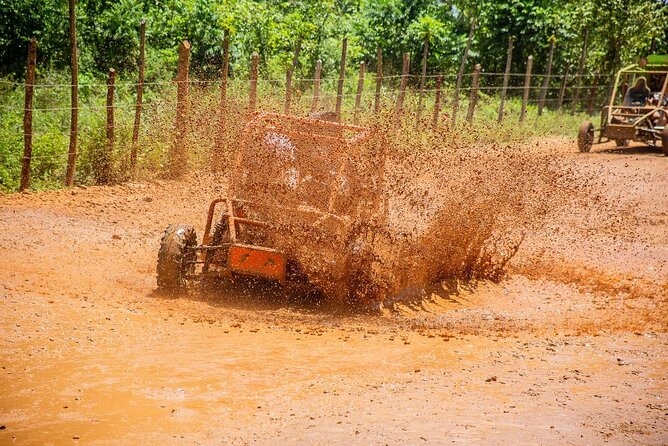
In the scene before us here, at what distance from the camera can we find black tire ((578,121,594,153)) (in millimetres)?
18641

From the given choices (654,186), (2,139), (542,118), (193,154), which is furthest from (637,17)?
(2,139)

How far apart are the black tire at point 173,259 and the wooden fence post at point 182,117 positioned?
5603mm

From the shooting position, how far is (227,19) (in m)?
21.0

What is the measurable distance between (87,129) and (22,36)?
19.1 ft

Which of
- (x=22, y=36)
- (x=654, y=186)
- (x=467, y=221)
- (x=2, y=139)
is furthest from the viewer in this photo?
(x=22, y=36)

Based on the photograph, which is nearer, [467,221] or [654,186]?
[467,221]

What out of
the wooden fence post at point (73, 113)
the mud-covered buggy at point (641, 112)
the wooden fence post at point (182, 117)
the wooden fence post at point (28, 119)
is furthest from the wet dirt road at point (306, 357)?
the mud-covered buggy at point (641, 112)

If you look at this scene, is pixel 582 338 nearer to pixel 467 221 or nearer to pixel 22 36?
pixel 467 221

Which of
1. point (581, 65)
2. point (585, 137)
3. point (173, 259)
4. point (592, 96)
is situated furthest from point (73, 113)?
point (592, 96)

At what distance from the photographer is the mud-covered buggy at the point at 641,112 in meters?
18.2

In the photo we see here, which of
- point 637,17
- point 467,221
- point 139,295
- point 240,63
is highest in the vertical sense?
point 637,17

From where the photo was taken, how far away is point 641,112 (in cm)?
1861

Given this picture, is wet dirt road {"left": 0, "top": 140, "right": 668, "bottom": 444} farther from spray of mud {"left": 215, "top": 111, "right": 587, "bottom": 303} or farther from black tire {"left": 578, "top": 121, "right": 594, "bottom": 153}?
black tire {"left": 578, "top": 121, "right": 594, "bottom": 153}

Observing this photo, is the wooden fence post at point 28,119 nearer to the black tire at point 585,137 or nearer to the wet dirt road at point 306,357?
the wet dirt road at point 306,357
